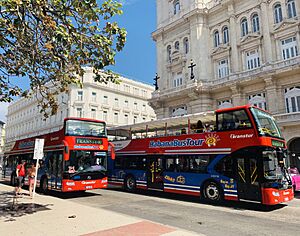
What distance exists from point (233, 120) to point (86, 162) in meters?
7.90

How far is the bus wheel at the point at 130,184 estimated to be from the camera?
52.2ft

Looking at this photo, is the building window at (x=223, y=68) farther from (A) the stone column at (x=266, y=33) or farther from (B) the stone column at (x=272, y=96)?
(B) the stone column at (x=272, y=96)

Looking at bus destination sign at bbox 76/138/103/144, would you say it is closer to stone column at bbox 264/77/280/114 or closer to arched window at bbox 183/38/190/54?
stone column at bbox 264/77/280/114

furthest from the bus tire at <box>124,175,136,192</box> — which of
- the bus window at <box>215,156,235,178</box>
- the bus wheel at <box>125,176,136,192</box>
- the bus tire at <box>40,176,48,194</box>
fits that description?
the bus window at <box>215,156,235,178</box>

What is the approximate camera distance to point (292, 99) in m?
22.6

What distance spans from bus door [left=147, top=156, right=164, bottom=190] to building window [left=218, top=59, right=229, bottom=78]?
16973 millimetres

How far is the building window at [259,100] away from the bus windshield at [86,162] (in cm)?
1675

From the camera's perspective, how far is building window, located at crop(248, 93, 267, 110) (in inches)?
950

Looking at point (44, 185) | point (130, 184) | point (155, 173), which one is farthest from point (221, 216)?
point (44, 185)

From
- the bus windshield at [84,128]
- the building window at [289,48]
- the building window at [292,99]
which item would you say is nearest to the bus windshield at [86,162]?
the bus windshield at [84,128]

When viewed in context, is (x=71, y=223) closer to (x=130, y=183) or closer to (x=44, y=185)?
(x=44, y=185)

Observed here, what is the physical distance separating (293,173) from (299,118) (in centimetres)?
764

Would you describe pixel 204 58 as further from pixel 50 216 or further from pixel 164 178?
pixel 50 216

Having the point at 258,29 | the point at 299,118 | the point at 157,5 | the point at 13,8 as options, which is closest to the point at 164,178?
the point at 13,8
